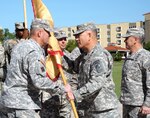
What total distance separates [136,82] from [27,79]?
5.51 feet

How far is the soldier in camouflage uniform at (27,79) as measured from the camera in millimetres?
4816

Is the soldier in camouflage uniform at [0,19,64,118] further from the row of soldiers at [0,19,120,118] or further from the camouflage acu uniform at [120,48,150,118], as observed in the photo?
the camouflage acu uniform at [120,48,150,118]

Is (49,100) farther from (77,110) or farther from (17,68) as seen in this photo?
(17,68)

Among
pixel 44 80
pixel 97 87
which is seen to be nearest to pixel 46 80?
pixel 44 80

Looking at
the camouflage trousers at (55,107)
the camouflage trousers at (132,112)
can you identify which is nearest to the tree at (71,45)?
the camouflage trousers at (55,107)

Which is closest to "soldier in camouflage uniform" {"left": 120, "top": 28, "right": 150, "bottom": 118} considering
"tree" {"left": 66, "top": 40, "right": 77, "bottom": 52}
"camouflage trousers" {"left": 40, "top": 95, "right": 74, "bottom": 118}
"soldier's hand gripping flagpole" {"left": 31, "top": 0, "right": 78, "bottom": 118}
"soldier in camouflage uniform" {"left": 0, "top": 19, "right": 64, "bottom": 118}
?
"soldier's hand gripping flagpole" {"left": 31, "top": 0, "right": 78, "bottom": 118}

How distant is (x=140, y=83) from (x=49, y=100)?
1.54 meters

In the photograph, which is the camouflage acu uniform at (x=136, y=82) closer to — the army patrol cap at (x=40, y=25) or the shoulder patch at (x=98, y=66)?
the shoulder patch at (x=98, y=66)

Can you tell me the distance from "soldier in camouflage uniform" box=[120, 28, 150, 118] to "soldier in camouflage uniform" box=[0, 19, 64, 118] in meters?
1.28

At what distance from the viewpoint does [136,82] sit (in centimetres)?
583

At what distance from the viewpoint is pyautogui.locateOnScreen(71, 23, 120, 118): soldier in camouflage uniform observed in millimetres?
4922

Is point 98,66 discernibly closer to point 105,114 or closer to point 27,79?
point 105,114

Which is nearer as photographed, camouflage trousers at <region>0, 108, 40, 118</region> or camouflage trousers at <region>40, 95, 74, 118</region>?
camouflage trousers at <region>0, 108, 40, 118</region>

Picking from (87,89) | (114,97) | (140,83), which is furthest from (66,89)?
(140,83)
